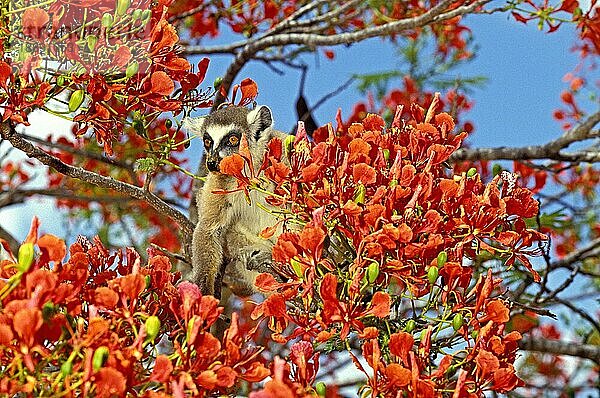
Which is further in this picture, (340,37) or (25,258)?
(340,37)

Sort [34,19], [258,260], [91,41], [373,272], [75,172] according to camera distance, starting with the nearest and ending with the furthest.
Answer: [373,272], [34,19], [91,41], [75,172], [258,260]

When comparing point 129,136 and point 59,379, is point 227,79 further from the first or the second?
point 59,379

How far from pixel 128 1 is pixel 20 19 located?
412mm

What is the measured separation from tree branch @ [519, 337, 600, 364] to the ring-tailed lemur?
1987 mm

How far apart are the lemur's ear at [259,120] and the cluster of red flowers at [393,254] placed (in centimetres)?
201

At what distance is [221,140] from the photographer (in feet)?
14.6

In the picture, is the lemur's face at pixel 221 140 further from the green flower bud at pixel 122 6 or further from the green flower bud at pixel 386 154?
the green flower bud at pixel 386 154

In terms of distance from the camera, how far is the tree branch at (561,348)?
4.90 metres

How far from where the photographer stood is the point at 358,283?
7.54 ft

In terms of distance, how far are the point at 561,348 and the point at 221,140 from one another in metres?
2.77

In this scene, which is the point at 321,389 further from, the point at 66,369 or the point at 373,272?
the point at 66,369

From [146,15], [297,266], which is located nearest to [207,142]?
[146,15]

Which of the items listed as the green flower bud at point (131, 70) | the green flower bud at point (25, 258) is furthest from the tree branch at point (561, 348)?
the green flower bud at point (25, 258)

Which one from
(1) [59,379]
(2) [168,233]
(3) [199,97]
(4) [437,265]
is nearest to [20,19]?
(3) [199,97]
